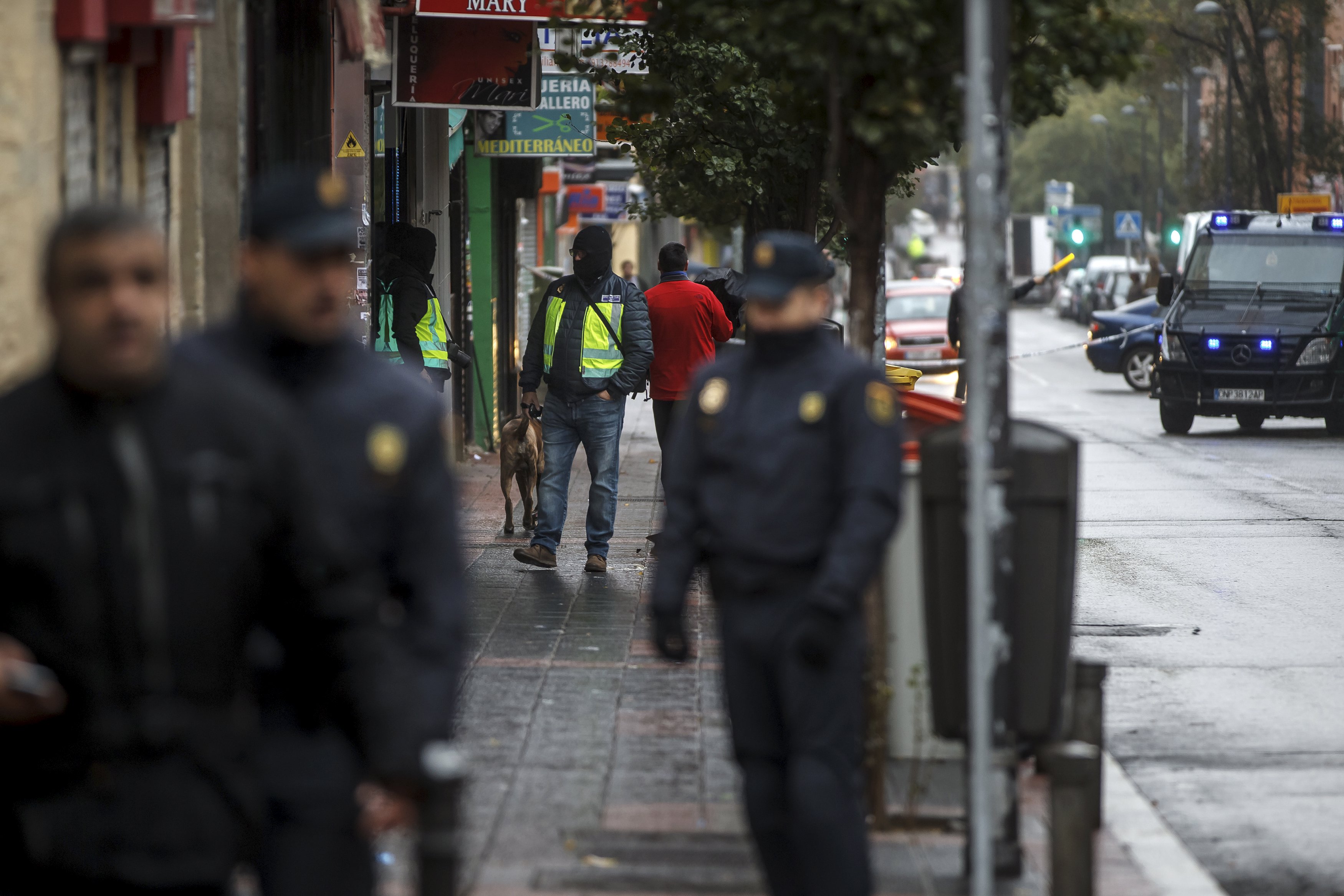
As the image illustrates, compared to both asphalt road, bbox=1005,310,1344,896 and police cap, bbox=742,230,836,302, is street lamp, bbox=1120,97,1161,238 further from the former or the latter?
police cap, bbox=742,230,836,302

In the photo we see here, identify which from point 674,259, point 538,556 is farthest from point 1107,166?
point 538,556

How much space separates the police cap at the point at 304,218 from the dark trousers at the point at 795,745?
1513 millimetres

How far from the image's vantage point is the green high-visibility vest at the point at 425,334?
1138cm

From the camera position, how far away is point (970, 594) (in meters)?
4.54

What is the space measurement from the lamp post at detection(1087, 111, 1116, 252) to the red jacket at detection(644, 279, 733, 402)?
7172 cm

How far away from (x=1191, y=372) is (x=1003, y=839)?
17655mm

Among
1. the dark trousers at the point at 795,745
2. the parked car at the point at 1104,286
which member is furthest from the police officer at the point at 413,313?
the parked car at the point at 1104,286

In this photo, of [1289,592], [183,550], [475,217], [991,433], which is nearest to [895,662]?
[991,433]

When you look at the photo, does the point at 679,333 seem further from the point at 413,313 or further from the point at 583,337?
the point at 413,313

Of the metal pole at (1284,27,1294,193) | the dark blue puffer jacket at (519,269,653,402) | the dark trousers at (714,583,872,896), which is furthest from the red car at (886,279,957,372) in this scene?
the dark trousers at (714,583,872,896)

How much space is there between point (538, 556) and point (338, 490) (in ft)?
24.9

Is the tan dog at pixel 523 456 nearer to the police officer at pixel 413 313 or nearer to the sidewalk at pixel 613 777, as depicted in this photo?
the police officer at pixel 413 313

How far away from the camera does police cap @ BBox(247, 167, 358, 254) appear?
3.15 metres

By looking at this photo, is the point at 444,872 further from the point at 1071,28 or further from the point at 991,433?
the point at 1071,28
